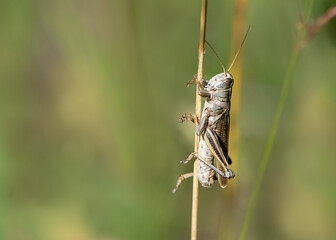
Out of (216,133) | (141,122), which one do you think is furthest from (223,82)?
(141,122)

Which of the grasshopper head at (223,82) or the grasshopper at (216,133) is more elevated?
the grasshopper head at (223,82)

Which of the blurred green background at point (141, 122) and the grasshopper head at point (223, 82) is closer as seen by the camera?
the grasshopper head at point (223, 82)

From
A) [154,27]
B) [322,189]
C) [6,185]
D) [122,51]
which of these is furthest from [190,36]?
[6,185]

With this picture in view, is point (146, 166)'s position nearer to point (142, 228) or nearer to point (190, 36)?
point (142, 228)

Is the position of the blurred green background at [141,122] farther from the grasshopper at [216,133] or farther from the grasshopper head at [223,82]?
the grasshopper head at [223,82]

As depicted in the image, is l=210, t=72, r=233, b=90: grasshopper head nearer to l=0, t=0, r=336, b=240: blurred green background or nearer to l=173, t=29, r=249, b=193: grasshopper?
l=173, t=29, r=249, b=193: grasshopper

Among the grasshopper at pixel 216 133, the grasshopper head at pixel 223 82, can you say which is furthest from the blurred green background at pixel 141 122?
the grasshopper head at pixel 223 82
